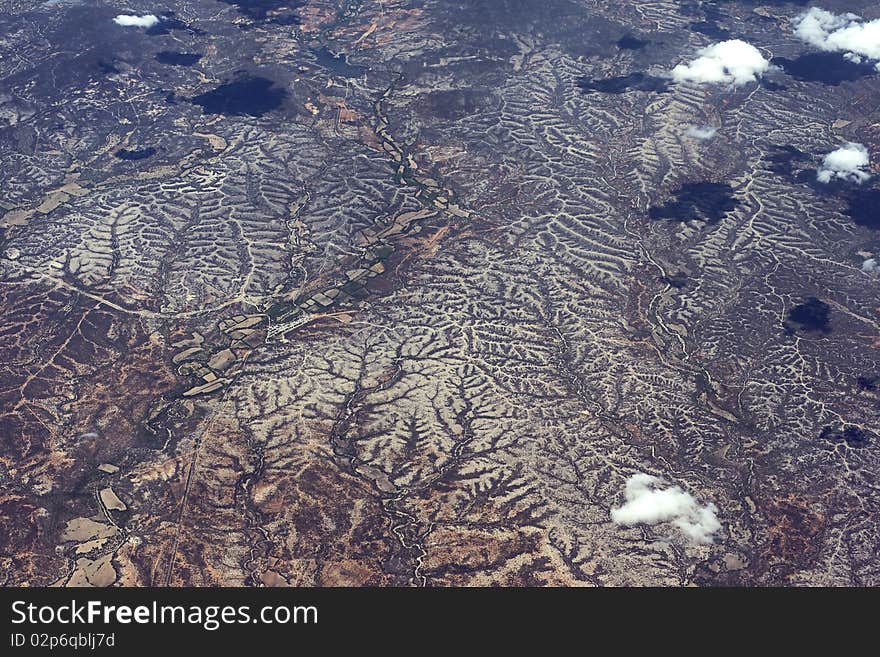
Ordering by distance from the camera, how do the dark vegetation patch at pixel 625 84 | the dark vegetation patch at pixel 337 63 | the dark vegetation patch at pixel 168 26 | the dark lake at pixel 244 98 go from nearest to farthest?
the dark lake at pixel 244 98 < the dark vegetation patch at pixel 625 84 < the dark vegetation patch at pixel 337 63 < the dark vegetation patch at pixel 168 26

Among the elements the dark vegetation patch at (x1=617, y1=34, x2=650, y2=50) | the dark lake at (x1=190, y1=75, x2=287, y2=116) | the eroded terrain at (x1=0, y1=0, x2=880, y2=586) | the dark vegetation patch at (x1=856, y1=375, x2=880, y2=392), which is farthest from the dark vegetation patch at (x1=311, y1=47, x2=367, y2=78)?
the dark vegetation patch at (x1=856, y1=375, x2=880, y2=392)

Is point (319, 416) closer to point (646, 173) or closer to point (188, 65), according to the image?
point (646, 173)

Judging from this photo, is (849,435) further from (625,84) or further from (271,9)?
(271,9)

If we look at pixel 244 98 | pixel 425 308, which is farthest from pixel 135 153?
pixel 425 308

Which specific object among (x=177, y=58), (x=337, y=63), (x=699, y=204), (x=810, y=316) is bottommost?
(x=177, y=58)

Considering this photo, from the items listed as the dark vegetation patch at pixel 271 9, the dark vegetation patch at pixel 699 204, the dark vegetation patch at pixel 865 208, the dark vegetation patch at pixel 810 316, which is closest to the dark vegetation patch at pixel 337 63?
the dark vegetation patch at pixel 271 9

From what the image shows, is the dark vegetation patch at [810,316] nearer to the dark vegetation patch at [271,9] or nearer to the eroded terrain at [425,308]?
the eroded terrain at [425,308]
